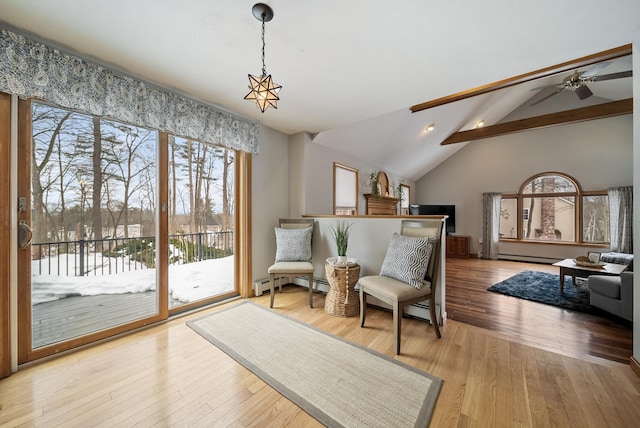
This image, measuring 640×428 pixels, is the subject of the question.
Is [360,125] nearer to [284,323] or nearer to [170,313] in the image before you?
[284,323]

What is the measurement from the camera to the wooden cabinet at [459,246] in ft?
21.2

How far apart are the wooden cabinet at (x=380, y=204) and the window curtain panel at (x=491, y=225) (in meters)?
2.45

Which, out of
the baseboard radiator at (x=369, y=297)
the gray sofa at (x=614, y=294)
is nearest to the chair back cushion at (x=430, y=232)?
the baseboard radiator at (x=369, y=297)

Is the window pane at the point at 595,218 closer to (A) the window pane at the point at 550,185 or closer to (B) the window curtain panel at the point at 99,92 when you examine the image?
(A) the window pane at the point at 550,185

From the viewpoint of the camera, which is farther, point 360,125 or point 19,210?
point 360,125

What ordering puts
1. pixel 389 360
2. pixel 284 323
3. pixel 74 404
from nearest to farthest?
pixel 74 404, pixel 389 360, pixel 284 323

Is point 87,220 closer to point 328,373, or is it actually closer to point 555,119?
point 328,373

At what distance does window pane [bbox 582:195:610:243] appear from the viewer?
17.2 feet

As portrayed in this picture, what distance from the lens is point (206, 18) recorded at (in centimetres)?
152

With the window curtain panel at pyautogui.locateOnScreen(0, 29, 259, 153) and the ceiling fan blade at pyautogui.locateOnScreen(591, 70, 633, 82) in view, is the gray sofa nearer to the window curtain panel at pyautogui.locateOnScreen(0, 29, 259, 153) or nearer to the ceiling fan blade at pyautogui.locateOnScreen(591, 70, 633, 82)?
the ceiling fan blade at pyautogui.locateOnScreen(591, 70, 633, 82)

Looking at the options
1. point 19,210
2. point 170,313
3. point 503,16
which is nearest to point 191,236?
point 170,313

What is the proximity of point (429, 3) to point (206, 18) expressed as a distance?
4.52 feet

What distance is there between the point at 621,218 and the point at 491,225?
2.16m

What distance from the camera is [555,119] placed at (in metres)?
4.98
